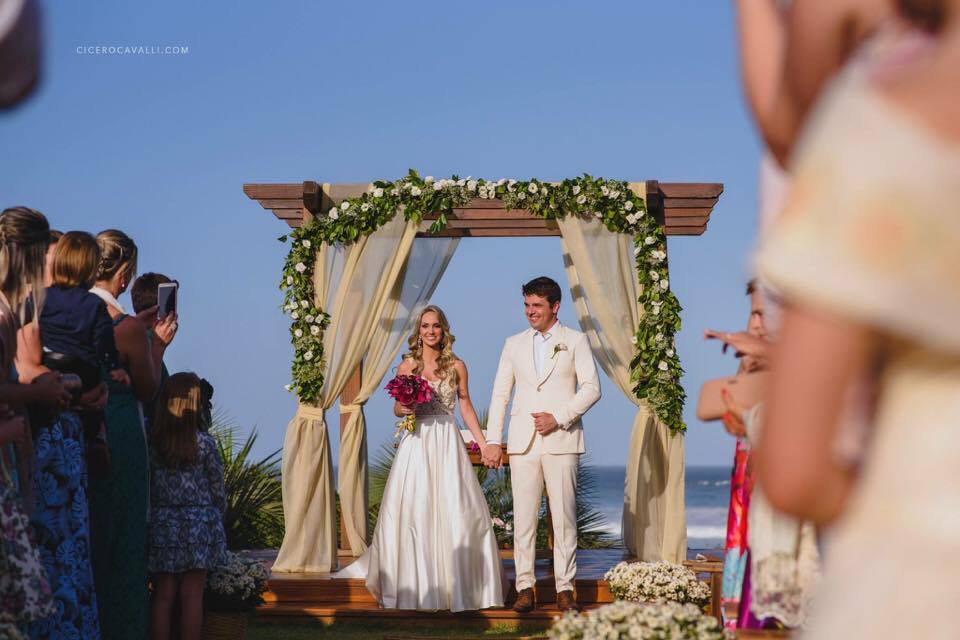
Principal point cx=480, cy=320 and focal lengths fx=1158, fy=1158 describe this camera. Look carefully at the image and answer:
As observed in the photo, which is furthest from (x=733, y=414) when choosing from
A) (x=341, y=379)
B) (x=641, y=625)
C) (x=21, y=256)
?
(x=341, y=379)

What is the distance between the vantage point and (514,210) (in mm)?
10430

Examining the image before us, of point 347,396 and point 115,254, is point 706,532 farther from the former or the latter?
point 115,254

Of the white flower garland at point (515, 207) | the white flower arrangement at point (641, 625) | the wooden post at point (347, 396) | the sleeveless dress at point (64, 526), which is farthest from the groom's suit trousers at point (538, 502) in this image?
the white flower arrangement at point (641, 625)

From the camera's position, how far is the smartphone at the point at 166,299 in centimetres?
585

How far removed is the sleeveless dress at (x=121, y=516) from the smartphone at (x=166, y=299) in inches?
17.2

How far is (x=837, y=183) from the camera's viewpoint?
3.00ft

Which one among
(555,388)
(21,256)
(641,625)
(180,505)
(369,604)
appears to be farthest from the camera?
(369,604)

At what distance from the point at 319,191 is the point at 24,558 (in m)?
6.94

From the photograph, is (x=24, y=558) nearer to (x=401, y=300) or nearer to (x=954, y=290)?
(x=954, y=290)

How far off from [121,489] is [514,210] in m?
5.49

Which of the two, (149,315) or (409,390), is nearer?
(149,315)

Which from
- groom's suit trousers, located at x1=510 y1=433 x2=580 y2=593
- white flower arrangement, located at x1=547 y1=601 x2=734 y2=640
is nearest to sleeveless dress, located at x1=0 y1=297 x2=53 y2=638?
white flower arrangement, located at x1=547 y1=601 x2=734 y2=640

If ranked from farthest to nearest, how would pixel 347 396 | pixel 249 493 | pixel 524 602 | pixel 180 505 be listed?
pixel 249 493, pixel 347 396, pixel 524 602, pixel 180 505

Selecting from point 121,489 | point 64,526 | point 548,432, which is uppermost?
point 548,432
